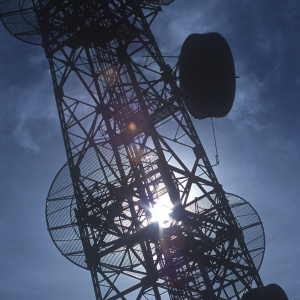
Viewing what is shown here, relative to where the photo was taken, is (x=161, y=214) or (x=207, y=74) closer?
(x=161, y=214)

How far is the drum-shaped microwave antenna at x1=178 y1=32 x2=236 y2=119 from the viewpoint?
12.9 m

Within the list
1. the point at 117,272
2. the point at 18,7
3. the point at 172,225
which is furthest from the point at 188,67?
the point at 18,7

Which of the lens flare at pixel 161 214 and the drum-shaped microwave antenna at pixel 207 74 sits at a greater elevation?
the drum-shaped microwave antenna at pixel 207 74

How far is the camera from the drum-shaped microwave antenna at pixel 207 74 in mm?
12898

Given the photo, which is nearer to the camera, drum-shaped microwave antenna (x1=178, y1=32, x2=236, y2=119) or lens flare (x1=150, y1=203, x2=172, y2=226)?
lens flare (x1=150, y1=203, x2=172, y2=226)

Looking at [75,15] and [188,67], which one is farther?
[75,15]

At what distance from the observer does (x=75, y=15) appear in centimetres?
1669

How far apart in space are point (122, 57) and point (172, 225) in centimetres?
760

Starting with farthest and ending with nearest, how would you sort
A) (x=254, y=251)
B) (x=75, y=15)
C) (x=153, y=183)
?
(x=75, y=15) < (x=254, y=251) < (x=153, y=183)

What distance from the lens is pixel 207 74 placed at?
512 inches

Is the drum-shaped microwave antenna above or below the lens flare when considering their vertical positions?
above

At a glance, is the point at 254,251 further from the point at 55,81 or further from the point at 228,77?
the point at 55,81

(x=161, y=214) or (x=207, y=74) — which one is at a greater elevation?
(x=207, y=74)

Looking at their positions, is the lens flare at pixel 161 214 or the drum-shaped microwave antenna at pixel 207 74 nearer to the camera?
the lens flare at pixel 161 214
